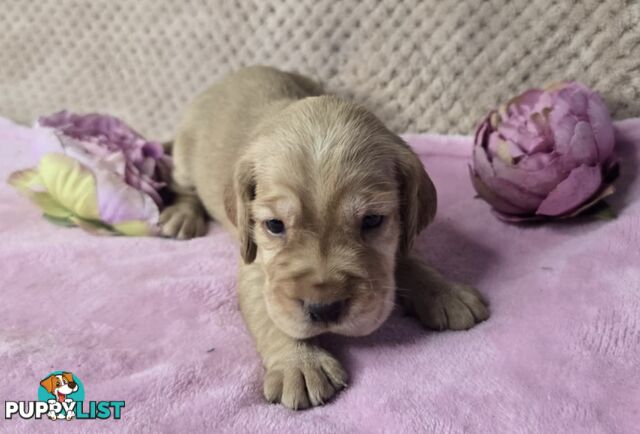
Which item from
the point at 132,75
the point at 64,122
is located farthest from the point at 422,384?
the point at 132,75

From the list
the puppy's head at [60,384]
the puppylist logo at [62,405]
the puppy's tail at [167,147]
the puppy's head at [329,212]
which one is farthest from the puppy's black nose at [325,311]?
the puppy's tail at [167,147]

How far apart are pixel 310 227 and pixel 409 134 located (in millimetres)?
1615

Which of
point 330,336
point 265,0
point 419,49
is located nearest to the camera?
point 330,336

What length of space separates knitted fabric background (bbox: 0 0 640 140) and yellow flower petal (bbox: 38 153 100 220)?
1.09 m

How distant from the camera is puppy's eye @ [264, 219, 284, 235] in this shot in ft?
6.34

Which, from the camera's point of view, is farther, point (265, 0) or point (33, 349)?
point (265, 0)

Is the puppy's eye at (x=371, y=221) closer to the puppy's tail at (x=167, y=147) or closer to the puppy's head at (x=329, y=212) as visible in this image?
the puppy's head at (x=329, y=212)

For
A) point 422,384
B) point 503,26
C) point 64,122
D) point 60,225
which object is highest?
point 503,26

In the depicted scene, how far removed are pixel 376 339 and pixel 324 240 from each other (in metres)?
0.41

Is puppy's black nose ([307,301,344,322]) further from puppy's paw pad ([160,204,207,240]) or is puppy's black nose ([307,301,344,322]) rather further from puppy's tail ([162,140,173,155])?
puppy's tail ([162,140,173,155])

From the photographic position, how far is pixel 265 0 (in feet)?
11.4

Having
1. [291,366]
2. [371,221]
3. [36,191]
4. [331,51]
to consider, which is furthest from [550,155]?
[36,191]

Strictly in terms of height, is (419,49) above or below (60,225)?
above

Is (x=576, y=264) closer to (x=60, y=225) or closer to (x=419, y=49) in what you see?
(x=419, y=49)
